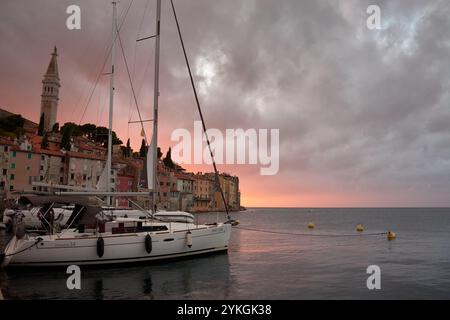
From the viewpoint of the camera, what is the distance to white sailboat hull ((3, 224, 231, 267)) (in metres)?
19.8

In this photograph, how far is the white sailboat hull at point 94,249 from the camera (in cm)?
1983

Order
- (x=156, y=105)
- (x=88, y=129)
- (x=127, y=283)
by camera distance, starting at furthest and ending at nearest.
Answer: (x=88, y=129) → (x=156, y=105) → (x=127, y=283)

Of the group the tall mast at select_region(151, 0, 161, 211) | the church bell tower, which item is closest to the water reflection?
the tall mast at select_region(151, 0, 161, 211)

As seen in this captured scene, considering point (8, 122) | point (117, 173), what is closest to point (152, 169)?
point (117, 173)

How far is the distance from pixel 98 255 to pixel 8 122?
103m

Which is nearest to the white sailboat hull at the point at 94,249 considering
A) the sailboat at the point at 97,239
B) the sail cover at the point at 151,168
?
the sailboat at the point at 97,239

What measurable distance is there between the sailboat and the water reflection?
0.63m

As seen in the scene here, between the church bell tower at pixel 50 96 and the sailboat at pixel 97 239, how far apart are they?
394 ft

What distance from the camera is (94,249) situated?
2070cm

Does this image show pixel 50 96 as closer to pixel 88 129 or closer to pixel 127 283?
pixel 88 129

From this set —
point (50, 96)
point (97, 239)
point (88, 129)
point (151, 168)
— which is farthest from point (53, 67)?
point (97, 239)

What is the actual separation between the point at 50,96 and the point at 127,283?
130972 millimetres

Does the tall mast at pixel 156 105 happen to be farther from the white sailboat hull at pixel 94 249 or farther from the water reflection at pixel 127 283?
the water reflection at pixel 127 283

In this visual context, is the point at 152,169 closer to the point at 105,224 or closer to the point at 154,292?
the point at 105,224
